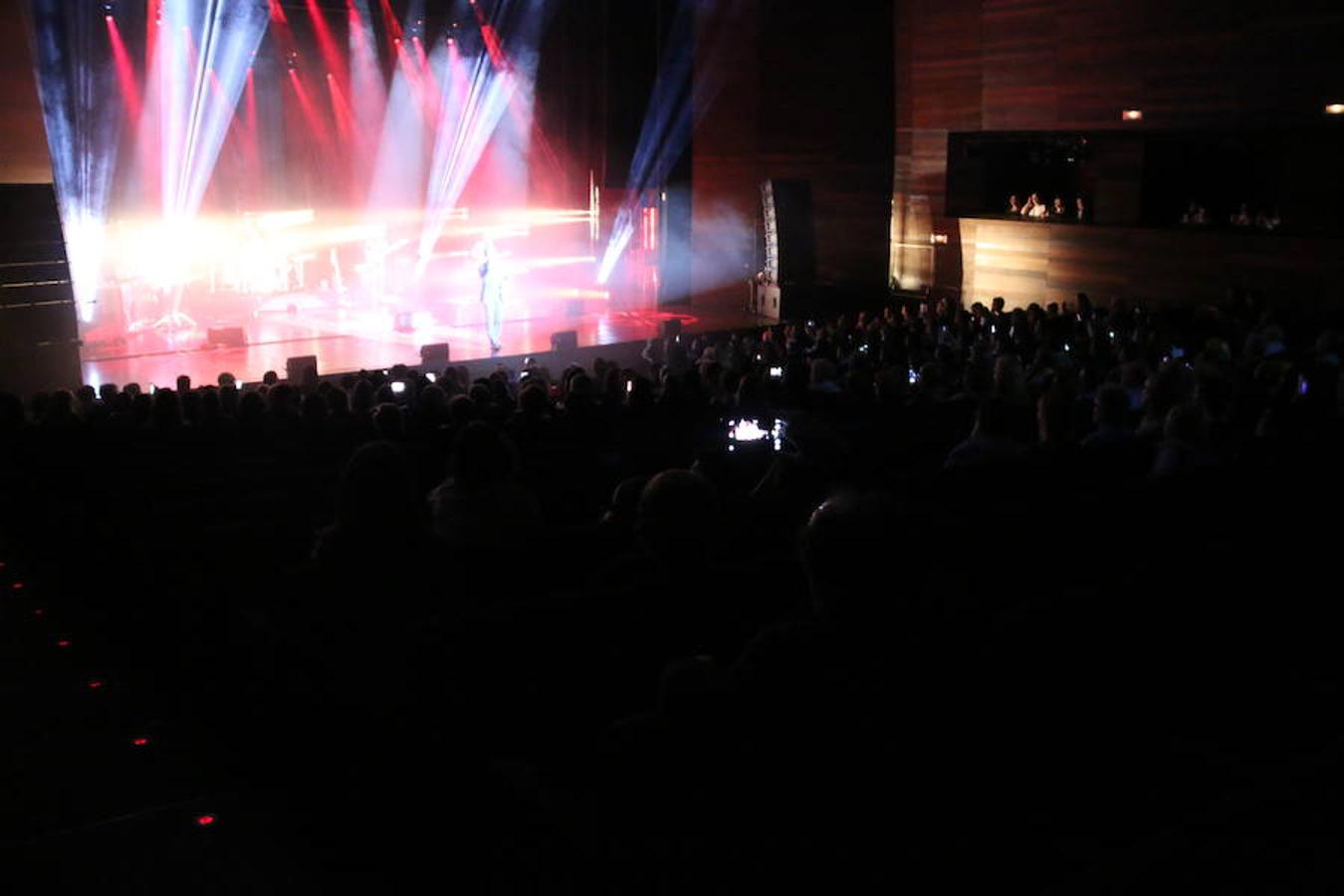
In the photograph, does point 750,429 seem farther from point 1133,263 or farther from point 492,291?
point 492,291

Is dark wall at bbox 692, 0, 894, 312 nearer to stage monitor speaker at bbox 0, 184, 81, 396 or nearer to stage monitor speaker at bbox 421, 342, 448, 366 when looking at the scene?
stage monitor speaker at bbox 421, 342, 448, 366

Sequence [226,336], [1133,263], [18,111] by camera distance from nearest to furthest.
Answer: [18,111] < [1133,263] < [226,336]

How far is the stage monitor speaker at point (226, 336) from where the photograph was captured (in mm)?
14656

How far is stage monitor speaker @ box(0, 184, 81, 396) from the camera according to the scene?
35.8 feet

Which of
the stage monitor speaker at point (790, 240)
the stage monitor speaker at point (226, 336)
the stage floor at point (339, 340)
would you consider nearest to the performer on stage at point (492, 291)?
the stage floor at point (339, 340)

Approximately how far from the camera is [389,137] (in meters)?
19.4

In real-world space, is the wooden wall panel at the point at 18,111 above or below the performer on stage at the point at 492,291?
above

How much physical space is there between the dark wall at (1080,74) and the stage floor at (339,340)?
314 centimetres

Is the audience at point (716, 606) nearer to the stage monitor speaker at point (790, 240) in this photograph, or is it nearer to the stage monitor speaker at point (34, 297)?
the stage monitor speaker at point (34, 297)

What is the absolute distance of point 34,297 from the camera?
11.1 metres

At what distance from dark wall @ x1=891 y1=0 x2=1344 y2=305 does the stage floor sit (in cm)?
314

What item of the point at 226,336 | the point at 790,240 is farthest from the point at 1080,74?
the point at 226,336

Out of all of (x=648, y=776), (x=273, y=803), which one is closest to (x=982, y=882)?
(x=648, y=776)

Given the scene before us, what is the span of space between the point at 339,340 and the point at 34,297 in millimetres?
4305
